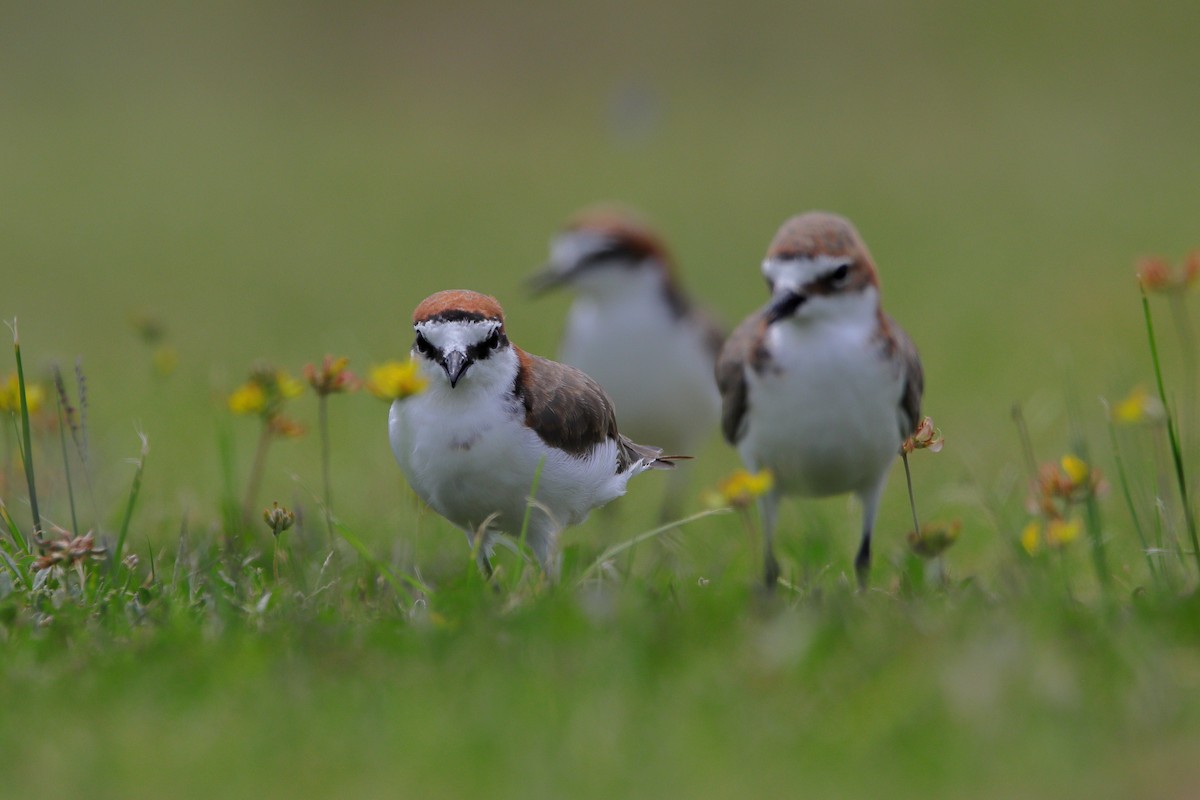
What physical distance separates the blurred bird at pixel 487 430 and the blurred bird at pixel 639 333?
369cm

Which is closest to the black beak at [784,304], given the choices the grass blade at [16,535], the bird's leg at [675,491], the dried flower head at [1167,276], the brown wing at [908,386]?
the brown wing at [908,386]

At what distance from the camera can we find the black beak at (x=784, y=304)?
16.6 ft

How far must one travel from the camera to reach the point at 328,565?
4.56m

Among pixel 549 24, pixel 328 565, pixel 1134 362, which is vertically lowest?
pixel 1134 362

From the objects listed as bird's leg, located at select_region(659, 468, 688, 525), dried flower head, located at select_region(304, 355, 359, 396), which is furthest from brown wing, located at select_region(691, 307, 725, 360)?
A: dried flower head, located at select_region(304, 355, 359, 396)

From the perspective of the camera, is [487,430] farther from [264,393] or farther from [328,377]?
[264,393]

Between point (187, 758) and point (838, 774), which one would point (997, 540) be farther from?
point (187, 758)

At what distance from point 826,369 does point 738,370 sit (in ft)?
1.47

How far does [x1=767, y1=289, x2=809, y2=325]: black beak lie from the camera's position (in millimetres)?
5062

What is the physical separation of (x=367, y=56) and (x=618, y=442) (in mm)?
24400

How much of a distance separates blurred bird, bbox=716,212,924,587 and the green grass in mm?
313

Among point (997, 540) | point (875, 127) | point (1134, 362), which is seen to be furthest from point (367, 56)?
point (997, 540)

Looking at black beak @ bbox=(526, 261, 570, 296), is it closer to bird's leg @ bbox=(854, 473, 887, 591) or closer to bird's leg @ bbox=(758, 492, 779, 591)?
bird's leg @ bbox=(758, 492, 779, 591)

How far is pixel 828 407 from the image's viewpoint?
5203mm
